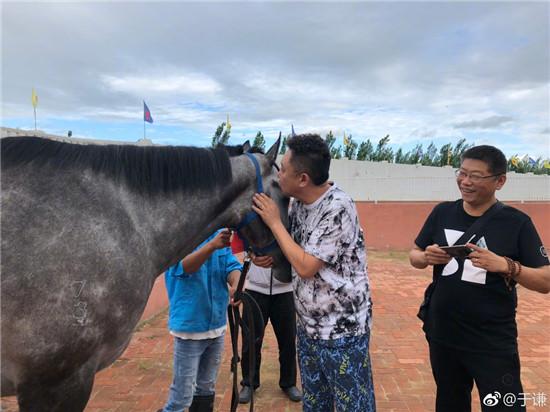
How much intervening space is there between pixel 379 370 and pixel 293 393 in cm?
109

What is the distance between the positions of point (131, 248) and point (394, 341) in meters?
4.22

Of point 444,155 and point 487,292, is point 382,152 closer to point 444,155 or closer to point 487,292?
point 444,155

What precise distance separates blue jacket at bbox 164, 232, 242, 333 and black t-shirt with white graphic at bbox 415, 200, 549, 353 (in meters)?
1.38

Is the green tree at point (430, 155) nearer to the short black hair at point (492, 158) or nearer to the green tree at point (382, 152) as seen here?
the green tree at point (382, 152)

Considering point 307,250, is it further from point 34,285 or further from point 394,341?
point 394,341

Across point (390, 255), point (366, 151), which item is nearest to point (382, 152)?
point (366, 151)

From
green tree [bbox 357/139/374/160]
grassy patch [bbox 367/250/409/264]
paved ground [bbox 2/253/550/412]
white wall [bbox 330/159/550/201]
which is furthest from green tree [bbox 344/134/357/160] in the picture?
paved ground [bbox 2/253/550/412]

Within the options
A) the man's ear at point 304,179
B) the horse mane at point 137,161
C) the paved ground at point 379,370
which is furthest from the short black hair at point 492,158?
the paved ground at point 379,370

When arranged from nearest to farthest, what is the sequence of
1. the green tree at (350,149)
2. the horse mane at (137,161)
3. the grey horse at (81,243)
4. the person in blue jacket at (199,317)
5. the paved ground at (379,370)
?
the grey horse at (81,243) → the horse mane at (137,161) → the person in blue jacket at (199,317) → the paved ground at (379,370) → the green tree at (350,149)

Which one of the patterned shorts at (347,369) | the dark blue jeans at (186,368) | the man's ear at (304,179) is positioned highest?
the man's ear at (304,179)

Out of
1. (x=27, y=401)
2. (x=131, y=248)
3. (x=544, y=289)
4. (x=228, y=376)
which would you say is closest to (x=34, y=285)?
(x=131, y=248)

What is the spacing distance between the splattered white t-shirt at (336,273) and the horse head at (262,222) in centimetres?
26

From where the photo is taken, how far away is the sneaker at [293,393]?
3.73m

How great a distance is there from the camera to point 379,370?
4.31 meters
